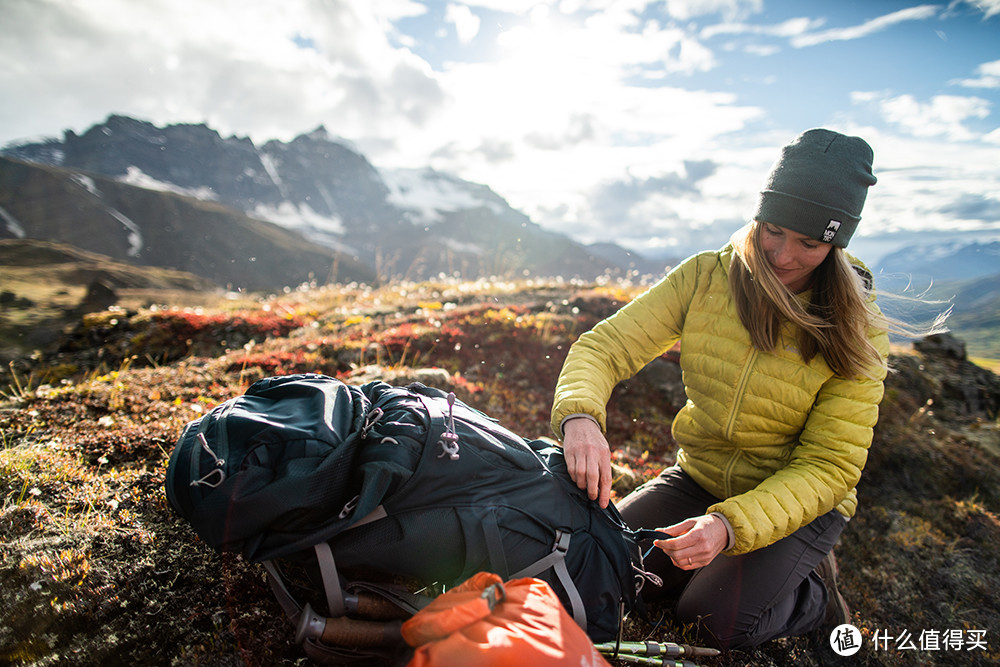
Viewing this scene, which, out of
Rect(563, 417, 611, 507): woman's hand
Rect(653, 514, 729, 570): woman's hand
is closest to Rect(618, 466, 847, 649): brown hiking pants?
Rect(653, 514, 729, 570): woman's hand

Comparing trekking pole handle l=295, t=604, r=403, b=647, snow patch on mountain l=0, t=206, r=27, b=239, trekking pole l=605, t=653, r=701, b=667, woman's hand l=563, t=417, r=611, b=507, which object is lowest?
snow patch on mountain l=0, t=206, r=27, b=239

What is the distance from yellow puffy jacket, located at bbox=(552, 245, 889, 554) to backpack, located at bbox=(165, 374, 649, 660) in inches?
26.2

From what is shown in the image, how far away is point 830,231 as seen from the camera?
2896mm

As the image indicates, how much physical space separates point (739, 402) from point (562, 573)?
1.79 m

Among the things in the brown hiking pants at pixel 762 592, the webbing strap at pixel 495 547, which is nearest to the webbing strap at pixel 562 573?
the webbing strap at pixel 495 547

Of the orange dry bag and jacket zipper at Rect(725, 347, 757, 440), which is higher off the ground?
jacket zipper at Rect(725, 347, 757, 440)

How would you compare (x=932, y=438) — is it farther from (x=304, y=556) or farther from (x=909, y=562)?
(x=304, y=556)

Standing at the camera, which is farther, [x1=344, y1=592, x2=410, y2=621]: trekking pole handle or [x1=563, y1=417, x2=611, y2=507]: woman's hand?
[x1=563, y1=417, x2=611, y2=507]: woman's hand

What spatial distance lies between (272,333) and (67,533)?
6.68m

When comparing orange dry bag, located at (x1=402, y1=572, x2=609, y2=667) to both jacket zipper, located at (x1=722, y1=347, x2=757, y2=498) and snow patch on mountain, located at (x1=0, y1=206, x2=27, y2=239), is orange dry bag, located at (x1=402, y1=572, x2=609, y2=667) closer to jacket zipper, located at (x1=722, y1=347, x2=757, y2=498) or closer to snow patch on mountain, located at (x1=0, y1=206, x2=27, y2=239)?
jacket zipper, located at (x1=722, y1=347, x2=757, y2=498)

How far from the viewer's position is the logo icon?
375cm

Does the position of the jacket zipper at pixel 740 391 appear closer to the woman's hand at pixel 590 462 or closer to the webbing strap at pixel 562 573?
the woman's hand at pixel 590 462

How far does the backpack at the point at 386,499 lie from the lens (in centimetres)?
217

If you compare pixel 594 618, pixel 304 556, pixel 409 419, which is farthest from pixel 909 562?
pixel 304 556
